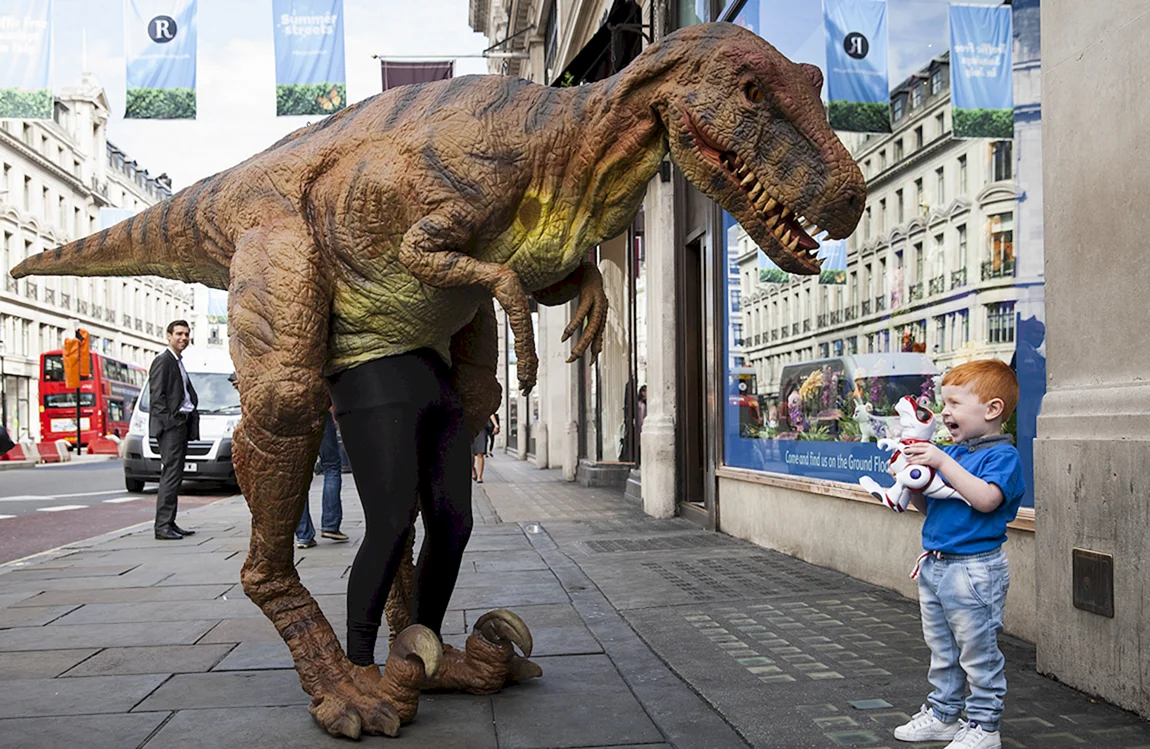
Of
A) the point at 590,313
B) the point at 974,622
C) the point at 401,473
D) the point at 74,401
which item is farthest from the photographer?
the point at 74,401

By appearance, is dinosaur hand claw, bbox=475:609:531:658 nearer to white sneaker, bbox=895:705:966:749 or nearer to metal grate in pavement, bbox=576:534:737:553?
white sneaker, bbox=895:705:966:749

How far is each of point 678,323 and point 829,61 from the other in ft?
11.6

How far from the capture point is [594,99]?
293 centimetres

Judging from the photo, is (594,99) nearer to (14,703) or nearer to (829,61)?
(14,703)

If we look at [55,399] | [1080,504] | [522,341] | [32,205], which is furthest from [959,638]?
[32,205]

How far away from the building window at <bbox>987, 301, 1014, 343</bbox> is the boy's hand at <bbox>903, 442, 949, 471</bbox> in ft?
7.12

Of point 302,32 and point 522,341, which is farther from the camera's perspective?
point 302,32

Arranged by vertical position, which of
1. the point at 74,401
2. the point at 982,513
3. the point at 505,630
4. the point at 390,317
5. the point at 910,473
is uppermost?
the point at 390,317

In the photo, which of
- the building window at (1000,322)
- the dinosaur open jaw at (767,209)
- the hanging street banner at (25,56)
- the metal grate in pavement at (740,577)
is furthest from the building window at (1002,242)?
the hanging street banner at (25,56)

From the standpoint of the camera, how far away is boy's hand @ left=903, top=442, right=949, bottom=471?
9.12ft

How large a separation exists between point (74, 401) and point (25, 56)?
87.3 feet

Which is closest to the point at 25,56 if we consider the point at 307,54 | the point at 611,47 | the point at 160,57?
the point at 160,57

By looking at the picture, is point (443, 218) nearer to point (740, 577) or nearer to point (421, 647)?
point (421, 647)

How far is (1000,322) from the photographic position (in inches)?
188
